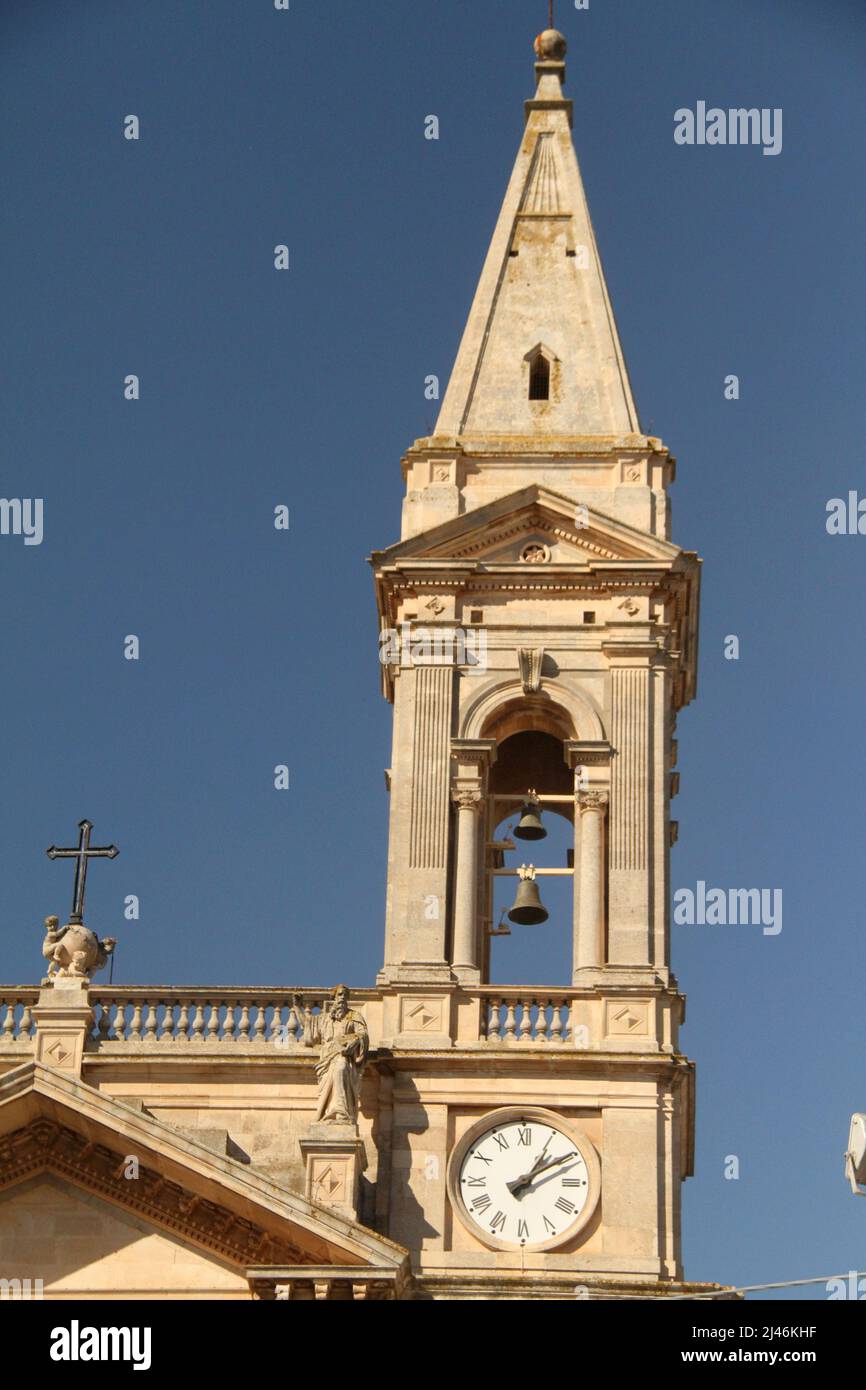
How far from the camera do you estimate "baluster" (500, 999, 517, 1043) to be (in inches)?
1678

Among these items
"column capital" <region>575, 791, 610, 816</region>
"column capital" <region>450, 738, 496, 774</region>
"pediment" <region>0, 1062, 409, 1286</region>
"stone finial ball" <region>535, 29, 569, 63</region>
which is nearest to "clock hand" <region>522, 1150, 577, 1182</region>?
"pediment" <region>0, 1062, 409, 1286</region>

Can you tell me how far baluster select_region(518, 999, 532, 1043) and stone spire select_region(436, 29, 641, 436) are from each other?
9.06 m

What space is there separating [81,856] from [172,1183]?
18.3 feet

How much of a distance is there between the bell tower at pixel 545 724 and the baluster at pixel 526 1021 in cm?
3

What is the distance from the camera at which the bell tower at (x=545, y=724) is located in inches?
1647

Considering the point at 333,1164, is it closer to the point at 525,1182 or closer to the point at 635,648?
A: the point at 525,1182

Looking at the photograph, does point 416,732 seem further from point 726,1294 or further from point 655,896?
point 726,1294

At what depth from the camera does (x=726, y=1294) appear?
38500 millimetres

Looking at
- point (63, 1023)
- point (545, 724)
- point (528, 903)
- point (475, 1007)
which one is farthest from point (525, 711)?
point (63, 1023)

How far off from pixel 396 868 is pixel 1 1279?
7959 millimetres

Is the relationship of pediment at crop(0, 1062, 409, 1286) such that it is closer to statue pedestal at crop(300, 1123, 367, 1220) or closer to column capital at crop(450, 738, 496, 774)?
statue pedestal at crop(300, 1123, 367, 1220)
